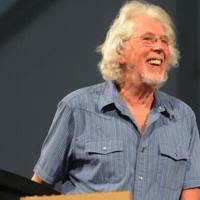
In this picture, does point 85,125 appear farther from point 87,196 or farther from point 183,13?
point 183,13

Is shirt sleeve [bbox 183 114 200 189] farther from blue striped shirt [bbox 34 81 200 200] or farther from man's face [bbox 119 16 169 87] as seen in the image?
man's face [bbox 119 16 169 87]

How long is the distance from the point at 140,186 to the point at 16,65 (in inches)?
53.5

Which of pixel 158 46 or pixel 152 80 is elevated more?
pixel 158 46

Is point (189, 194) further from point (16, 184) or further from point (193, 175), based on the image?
point (16, 184)

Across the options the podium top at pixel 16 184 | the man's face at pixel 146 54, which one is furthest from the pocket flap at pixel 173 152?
the podium top at pixel 16 184

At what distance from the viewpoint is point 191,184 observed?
7.95ft

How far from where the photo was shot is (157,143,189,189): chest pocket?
2355mm

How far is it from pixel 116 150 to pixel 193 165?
307 millimetres

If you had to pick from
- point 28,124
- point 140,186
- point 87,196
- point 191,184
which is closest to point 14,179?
point 87,196

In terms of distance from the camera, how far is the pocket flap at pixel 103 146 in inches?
91.2

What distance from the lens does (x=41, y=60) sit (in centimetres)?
345

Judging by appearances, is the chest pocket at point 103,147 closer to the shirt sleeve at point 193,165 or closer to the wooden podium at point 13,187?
the shirt sleeve at point 193,165

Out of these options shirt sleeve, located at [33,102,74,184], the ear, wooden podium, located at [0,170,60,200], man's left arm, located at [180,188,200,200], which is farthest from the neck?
wooden podium, located at [0,170,60,200]

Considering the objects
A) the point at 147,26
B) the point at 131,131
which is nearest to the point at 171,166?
the point at 131,131
